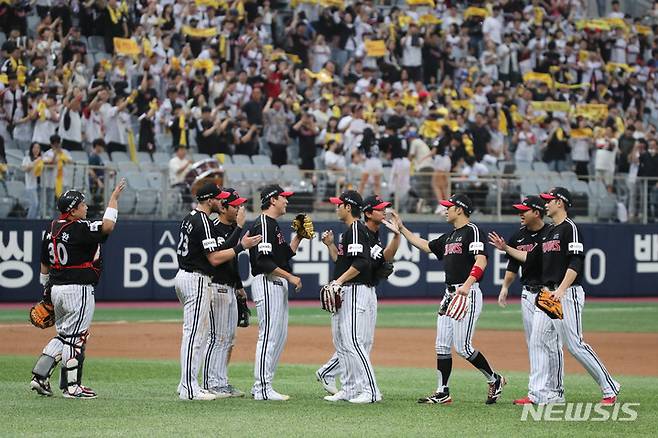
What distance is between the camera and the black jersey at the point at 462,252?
36.7 ft

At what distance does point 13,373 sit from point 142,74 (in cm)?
1199

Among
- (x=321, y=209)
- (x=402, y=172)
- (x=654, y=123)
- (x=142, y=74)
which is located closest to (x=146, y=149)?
(x=142, y=74)

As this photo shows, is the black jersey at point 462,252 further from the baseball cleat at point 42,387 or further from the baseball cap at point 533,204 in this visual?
the baseball cleat at point 42,387

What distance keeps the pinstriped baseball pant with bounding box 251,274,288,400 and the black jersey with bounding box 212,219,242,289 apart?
295 millimetres

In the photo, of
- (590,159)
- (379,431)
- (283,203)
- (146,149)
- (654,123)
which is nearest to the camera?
(379,431)

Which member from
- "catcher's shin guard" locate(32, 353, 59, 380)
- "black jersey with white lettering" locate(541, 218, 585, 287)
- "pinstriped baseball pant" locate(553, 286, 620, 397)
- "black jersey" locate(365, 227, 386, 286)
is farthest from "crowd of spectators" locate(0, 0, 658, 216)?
"pinstriped baseball pant" locate(553, 286, 620, 397)

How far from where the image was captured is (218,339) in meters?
11.4

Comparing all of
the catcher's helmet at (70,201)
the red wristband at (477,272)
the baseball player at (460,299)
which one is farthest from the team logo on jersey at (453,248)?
the catcher's helmet at (70,201)

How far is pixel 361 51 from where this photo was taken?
93.3 feet

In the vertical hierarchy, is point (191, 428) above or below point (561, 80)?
below

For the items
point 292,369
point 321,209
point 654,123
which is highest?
point 654,123

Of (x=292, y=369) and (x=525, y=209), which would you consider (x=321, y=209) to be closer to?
(x=292, y=369)

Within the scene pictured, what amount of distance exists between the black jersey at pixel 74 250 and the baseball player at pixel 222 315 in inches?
44.9

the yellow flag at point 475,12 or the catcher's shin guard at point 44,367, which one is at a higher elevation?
the yellow flag at point 475,12
